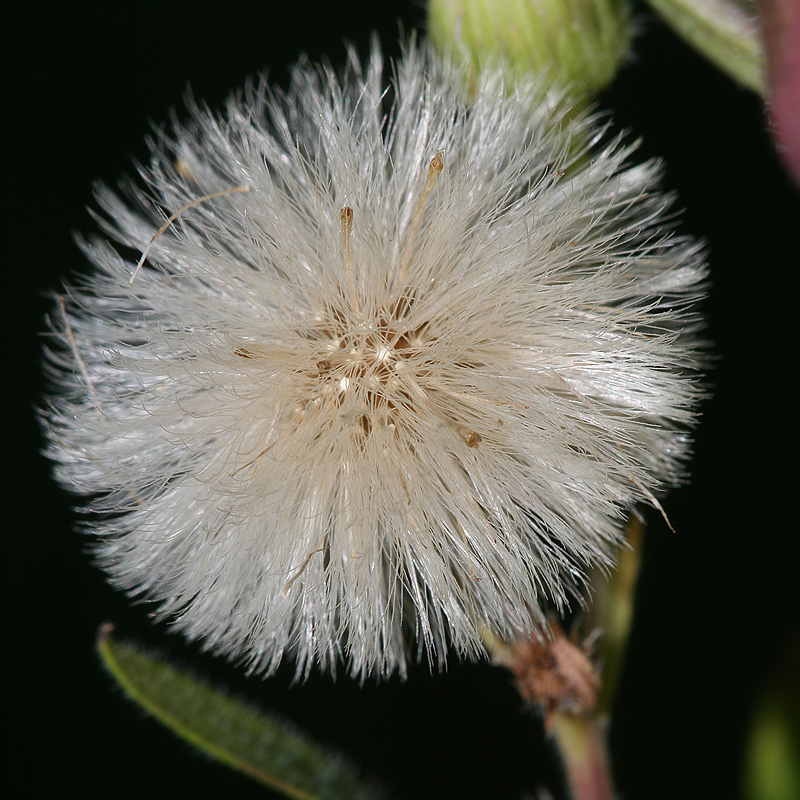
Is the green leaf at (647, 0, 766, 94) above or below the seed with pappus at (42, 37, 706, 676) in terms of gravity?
above

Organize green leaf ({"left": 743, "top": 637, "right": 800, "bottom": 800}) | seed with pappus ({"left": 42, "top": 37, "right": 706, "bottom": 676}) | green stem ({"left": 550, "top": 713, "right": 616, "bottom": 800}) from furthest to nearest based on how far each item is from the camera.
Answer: green leaf ({"left": 743, "top": 637, "right": 800, "bottom": 800}), green stem ({"left": 550, "top": 713, "right": 616, "bottom": 800}), seed with pappus ({"left": 42, "top": 37, "right": 706, "bottom": 676})

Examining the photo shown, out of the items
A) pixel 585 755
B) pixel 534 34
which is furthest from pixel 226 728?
pixel 534 34

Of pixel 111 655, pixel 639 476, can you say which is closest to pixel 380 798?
pixel 111 655

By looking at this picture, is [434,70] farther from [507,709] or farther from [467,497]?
[507,709]

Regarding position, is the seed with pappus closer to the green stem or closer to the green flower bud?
the green flower bud

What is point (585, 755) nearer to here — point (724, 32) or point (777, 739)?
point (777, 739)

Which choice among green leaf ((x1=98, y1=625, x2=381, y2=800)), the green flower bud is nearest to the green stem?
green leaf ((x1=98, y1=625, x2=381, y2=800))

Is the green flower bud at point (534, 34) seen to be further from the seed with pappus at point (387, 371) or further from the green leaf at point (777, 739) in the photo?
the green leaf at point (777, 739)
